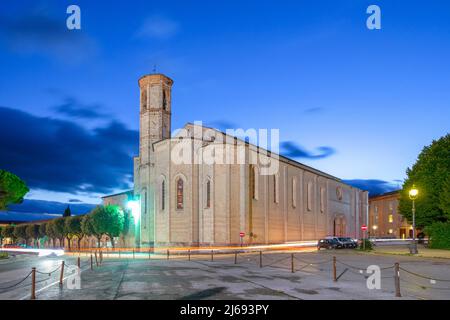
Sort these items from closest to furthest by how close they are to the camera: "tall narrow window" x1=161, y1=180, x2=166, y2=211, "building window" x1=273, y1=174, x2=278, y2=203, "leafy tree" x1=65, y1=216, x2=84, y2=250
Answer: "tall narrow window" x1=161, y1=180, x2=166, y2=211 → "building window" x1=273, y1=174, x2=278, y2=203 → "leafy tree" x1=65, y1=216, x2=84, y2=250

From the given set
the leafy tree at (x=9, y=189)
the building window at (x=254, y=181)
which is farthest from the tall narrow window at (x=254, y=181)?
the leafy tree at (x=9, y=189)

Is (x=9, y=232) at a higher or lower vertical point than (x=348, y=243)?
lower

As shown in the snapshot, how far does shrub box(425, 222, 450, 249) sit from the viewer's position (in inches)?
1634

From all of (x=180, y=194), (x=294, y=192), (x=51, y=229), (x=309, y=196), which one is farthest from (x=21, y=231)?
(x=309, y=196)

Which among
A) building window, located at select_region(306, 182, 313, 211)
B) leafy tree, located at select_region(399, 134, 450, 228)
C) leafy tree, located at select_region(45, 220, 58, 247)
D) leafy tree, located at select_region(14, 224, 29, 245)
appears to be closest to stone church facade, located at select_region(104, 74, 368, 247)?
building window, located at select_region(306, 182, 313, 211)

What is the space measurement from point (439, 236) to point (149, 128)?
39136 mm

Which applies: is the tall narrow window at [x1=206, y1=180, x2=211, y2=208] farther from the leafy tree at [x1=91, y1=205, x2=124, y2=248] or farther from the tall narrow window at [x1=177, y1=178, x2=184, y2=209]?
the leafy tree at [x1=91, y1=205, x2=124, y2=248]

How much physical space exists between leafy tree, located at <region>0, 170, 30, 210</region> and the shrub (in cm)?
4531

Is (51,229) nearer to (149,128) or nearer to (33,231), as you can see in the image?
(33,231)

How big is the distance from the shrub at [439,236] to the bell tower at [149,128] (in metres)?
34.5

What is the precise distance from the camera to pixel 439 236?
4247 cm

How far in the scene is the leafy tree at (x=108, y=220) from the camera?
206 feet

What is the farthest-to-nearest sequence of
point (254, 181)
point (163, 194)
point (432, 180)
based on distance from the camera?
point (254, 181) < point (163, 194) < point (432, 180)
